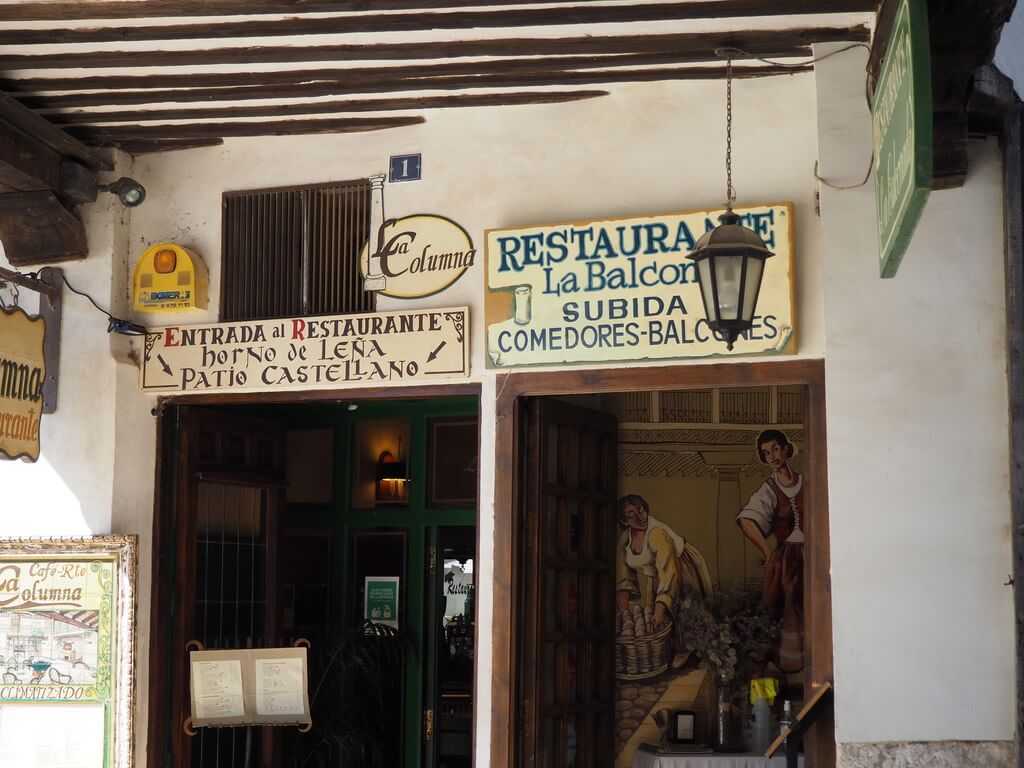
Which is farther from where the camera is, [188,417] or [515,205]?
[188,417]

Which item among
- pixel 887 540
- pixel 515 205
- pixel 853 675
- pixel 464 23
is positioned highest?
pixel 464 23

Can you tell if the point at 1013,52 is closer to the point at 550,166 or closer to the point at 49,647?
the point at 550,166

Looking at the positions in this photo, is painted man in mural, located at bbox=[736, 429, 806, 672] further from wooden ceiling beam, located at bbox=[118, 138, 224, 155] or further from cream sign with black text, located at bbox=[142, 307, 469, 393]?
wooden ceiling beam, located at bbox=[118, 138, 224, 155]

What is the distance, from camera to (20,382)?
600 centimetres

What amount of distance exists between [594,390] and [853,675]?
5.47 feet

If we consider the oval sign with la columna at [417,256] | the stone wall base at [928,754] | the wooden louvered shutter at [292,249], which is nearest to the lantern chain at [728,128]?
the oval sign with la columna at [417,256]

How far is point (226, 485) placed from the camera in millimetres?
7047

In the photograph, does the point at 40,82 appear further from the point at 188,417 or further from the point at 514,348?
the point at 514,348

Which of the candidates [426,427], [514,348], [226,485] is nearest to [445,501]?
[426,427]

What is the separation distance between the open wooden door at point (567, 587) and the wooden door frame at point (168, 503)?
363 mm

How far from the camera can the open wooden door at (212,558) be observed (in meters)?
6.34

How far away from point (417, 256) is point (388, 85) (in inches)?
32.7

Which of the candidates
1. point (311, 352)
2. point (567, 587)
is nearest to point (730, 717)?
point (567, 587)

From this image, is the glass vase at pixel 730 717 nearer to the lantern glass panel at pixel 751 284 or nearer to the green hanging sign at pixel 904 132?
the lantern glass panel at pixel 751 284
